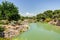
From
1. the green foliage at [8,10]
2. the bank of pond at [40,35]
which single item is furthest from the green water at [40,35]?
the green foliage at [8,10]

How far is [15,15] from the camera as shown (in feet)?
136

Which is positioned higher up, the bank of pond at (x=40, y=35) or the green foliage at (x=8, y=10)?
the green foliage at (x=8, y=10)

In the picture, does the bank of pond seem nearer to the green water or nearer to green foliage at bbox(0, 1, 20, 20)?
the green water

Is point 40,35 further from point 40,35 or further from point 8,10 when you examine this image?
point 8,10

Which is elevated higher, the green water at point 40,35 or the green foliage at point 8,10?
the green foliage at point 8,10

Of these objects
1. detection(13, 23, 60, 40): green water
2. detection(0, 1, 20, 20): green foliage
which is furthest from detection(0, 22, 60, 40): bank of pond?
detection(0, 1, 20, 20): green foliage

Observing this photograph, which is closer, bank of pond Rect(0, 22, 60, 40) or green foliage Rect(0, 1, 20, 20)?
bank of pond Rect(0, 22, 60, 40)

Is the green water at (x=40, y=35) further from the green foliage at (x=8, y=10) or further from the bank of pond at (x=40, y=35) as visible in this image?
the green foliage at (x=8, y=10)

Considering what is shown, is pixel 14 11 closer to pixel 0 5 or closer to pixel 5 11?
pixel 5 11

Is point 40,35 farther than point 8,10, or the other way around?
point 8,10

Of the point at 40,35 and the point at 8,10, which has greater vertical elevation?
the point at 8,10

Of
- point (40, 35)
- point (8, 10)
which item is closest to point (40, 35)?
point (40, 35)

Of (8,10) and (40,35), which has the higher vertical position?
(8,10)

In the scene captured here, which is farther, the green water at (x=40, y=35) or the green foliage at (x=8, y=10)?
the green foliage at (x=8, y=10)
